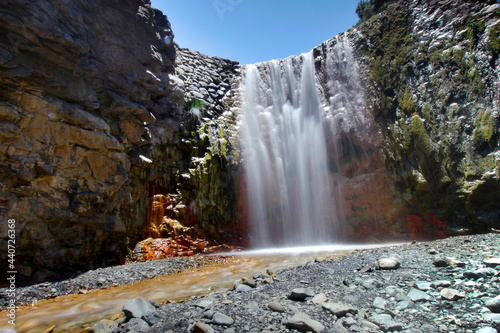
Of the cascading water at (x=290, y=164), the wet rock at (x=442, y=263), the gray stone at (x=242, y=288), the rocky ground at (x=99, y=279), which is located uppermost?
the cascading water at (x=290, y=164)

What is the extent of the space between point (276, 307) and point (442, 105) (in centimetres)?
1209

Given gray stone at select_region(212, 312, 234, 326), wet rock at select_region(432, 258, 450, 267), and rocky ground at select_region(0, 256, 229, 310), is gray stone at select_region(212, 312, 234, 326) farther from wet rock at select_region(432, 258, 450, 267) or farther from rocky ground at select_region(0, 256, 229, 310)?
rocky ground at select_region(0, 256, 229, 310)

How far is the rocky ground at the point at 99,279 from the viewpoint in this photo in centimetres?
668

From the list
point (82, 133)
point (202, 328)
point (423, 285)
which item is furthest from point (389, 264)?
point (82, 133)

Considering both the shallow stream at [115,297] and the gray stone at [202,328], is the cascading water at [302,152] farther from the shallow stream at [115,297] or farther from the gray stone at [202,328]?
the gray stone at [202,328]

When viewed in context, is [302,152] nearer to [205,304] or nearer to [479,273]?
[479,273]

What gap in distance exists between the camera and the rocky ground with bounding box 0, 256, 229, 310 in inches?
263

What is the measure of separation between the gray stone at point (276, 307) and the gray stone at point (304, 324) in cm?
43

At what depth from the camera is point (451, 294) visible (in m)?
3.67

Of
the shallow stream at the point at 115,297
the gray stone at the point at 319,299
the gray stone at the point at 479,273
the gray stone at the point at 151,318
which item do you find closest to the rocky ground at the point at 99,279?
the shallow stream at the point at 115,297

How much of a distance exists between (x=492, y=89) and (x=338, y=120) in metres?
6.39

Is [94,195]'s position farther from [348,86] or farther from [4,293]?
[348,86]

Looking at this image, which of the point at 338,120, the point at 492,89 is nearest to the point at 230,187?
the point at 338,120

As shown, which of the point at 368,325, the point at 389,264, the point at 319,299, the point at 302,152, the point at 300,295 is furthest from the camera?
the point at 302,152
